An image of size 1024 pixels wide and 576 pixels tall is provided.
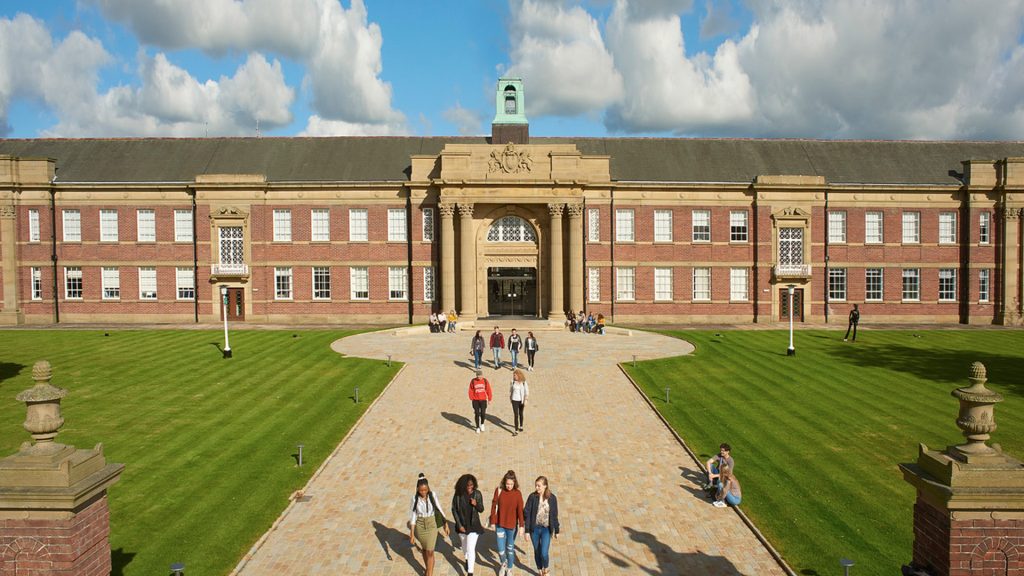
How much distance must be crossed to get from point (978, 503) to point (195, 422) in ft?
64.0

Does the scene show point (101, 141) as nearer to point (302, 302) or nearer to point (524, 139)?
point (302, 302)

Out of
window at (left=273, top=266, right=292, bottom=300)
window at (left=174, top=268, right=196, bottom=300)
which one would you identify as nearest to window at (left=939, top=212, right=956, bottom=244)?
window at (left=273, top=266, right=292, bottom=300)

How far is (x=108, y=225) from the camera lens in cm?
4612

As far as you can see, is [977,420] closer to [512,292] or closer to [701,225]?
[512,292]

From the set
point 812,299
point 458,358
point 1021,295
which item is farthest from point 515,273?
point 1021,295

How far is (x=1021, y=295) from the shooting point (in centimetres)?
4650

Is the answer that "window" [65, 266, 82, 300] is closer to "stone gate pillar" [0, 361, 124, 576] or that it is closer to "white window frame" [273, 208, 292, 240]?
"white window frame" [273, 208, 292, 240]

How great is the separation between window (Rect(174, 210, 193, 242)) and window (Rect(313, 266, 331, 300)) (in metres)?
9.23

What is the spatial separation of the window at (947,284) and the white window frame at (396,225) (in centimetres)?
3898

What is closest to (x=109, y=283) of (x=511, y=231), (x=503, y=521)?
(x=511, y=231)

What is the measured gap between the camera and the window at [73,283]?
4634 centimetres

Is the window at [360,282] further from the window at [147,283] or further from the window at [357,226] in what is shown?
the window at [147,283]

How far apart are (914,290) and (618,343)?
88.0 feet

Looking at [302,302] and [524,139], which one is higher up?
[524,139]
